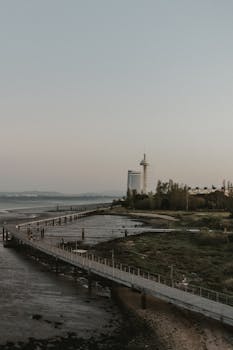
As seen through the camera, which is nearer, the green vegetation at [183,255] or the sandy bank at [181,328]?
the sandy bank at [181,328]

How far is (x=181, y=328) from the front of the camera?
26.6 m

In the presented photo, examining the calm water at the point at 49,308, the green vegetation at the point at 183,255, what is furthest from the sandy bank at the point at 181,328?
the green vegetation at the point at 183,255

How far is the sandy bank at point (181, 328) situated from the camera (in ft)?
78.8

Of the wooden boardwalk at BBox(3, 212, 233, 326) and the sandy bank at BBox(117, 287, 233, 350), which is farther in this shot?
the wooden boardwalk at BBox(3, 212, 233, 326)

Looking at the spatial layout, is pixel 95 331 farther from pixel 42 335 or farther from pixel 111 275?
pixel 111 275

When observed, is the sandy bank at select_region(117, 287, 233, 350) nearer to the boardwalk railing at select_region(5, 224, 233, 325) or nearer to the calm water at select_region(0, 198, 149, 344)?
the boardwalk railing at select_region(5, 224, 233, 325)

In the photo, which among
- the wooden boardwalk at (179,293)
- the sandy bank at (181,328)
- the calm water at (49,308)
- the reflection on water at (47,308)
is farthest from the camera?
the reflection on water at (47,308)

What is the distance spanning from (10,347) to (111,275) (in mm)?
12541

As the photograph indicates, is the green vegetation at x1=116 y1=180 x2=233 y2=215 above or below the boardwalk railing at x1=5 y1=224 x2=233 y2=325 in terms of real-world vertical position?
above

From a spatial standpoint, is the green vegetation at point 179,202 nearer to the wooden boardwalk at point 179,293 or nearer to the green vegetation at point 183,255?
the green vegetation at point 183,255

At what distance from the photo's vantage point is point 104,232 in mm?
85438

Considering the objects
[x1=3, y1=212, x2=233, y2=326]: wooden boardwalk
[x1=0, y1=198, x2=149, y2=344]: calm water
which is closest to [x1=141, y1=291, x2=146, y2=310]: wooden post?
[x1=3, y1=212, x2=233, y2=326]: wooden boardwalk

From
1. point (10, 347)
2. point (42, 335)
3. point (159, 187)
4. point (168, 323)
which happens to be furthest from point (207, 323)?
point (159, 187)

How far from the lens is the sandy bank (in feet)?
78.8
